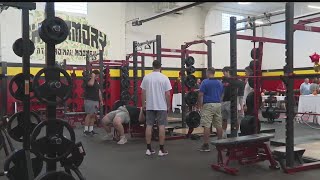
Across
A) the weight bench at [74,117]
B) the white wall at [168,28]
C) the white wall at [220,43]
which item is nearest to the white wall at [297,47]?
the white wall at [220,43]

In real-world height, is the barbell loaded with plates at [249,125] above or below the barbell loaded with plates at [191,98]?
below

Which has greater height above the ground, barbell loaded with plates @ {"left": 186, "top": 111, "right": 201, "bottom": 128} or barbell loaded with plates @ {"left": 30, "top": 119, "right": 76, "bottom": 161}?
barbell loaded with plates @ {"left": 30, "top": 119, "right": 76, "bottom": 161}

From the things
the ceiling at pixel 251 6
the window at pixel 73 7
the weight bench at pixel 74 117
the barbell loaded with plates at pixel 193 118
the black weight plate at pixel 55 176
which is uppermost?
the ceiling at pixel 251 6

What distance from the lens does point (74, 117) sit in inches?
342

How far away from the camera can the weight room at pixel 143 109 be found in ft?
9.60

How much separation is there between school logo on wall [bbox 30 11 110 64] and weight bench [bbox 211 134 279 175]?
27.8 ft

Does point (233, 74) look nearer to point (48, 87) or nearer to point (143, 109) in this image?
point (143, 109)

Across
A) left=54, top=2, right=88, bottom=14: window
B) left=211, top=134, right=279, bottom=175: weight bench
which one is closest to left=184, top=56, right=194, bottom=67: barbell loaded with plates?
left=211, top=134, right=279, bottom=175: weight bench

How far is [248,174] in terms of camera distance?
3.93m

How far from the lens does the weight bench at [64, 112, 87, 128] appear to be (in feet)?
27.1

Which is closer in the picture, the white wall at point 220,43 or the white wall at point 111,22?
the white wall at point 111,22

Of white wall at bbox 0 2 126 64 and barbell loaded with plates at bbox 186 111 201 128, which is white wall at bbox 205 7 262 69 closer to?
white wall at bbox 0 2 126 64

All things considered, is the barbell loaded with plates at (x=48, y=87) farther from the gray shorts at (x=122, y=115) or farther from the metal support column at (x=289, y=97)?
the gray shorts at (x=122, y=115)

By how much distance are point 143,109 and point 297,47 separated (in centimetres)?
1153
